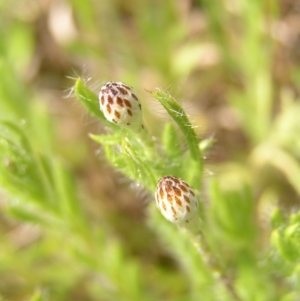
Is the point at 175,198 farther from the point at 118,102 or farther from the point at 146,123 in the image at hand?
the point at 146,123

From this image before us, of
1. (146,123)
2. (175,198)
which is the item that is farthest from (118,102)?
(146,123)

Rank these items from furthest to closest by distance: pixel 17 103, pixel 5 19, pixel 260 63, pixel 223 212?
pixel 5 19 → pixel 260 63 → pixel 17 103 → pixel 223 212

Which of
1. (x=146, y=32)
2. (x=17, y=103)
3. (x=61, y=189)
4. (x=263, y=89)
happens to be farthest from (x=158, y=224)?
(x=146, y=32)

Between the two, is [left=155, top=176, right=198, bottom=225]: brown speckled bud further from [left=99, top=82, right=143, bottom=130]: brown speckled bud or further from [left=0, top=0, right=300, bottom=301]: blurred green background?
[left=0, top=0, right=300, bottom=301]: blurred green background

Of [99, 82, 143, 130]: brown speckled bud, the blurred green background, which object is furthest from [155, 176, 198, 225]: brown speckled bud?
the blurred green background

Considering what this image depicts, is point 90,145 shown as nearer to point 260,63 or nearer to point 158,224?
point 260,63
